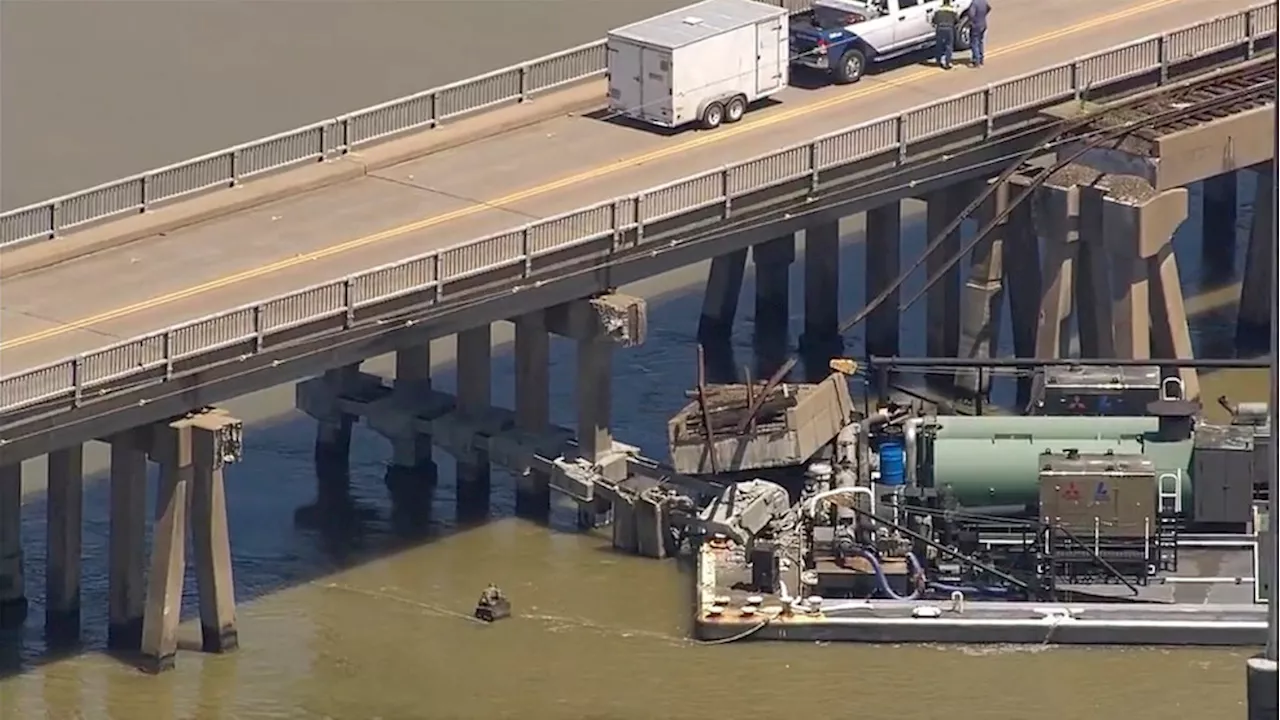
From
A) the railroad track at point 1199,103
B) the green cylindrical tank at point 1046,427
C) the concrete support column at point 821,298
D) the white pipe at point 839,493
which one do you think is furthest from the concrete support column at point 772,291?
the white pipe at point 839,493

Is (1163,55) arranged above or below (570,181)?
above

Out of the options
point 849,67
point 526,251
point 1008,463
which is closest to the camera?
point 1008,463

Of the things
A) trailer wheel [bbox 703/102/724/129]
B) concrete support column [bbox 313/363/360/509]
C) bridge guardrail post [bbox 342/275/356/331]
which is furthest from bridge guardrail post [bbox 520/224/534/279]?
trailer wheel [bbox 703/102/724/129]

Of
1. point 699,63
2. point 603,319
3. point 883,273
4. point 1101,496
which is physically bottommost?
point 1101,496

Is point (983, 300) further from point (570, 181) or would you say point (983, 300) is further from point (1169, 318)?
point (570, 181)

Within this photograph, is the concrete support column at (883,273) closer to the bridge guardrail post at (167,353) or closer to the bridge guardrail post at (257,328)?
the bridge guardrail post at (257,328)

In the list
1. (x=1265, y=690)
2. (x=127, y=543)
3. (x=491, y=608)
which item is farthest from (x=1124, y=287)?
(x=1265, y=690)
